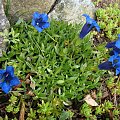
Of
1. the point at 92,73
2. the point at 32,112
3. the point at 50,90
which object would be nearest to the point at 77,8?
the point at 92,73

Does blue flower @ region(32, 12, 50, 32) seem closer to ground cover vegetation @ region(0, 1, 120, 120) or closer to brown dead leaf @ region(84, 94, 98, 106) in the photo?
ground cover vegetation @ region(0, 1, 120, 120)

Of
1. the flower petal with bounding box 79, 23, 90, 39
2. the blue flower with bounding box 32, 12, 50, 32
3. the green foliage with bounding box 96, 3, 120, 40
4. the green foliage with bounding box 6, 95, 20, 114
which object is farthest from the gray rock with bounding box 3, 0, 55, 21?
the green foliage with bounding box 6, 95, 20, 114

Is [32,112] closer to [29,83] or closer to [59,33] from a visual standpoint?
[29,83]

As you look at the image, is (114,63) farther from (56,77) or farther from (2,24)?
(2,24)

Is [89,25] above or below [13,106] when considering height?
above

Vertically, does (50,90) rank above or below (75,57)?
below

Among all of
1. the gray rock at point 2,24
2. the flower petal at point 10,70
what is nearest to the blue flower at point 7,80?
the flower petal at point 10,70

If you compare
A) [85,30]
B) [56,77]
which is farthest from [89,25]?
[56,77]
